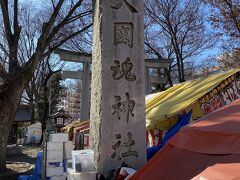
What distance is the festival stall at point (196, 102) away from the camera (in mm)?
8203

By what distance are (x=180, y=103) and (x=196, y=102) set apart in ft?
1.88

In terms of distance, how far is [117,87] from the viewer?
598 centimetres

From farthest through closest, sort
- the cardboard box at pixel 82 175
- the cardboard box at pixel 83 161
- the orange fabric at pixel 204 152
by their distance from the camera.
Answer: the cardboard box at pixel 83 161, the cardboard box at pixel 82 175, the orange fabric at pixel 204 152

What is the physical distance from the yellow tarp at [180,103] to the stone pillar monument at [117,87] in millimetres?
2220

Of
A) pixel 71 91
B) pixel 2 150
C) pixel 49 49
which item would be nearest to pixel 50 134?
pixel 2 150

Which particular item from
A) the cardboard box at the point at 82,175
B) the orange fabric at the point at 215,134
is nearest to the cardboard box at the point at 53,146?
the cardboard box at the point at 82,175

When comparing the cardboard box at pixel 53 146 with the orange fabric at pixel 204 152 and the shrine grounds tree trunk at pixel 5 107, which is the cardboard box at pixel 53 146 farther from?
the shrine grounds tree trunk at pixel 5 107

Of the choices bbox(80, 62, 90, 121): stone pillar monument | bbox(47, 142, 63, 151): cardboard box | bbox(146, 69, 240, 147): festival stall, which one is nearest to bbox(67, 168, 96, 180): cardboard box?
bbox(47, 142, 63, 151): cardboard box

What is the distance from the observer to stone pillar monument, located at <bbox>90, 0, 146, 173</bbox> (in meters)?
5.81

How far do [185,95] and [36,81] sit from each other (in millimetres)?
20023

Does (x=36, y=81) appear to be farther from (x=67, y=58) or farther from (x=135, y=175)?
(x=135, y=175)

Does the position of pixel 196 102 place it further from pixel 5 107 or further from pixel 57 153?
pixel 5 107

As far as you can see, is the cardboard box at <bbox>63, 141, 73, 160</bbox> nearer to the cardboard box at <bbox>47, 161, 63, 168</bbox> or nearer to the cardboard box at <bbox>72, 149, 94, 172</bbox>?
the cardboard box at <bbox>47, 161, 63, 168</bbox>

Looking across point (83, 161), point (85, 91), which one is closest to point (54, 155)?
point (83, 161)
